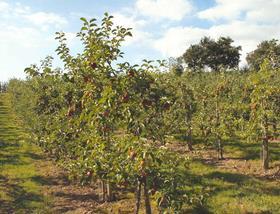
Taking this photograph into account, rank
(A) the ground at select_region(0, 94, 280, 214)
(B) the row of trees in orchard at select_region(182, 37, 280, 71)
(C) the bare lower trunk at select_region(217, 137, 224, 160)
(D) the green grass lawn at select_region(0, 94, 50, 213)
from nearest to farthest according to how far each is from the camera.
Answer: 1. (A) the ground at select_region(0, 94, 280, 214)
2. (D) the green grass lawn at select_region(0, 94, 50, 213)
3. (C) the bare lower trunk at select_region(217, 137, 224, 160)
4. (B) the row of trees in orchard at select_region(182, 37, 280, 71)

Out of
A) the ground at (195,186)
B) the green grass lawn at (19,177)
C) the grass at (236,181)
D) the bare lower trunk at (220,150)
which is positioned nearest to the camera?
the grass at (236,181)

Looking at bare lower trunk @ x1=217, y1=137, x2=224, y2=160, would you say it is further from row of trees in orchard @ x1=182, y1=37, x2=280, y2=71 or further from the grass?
Answer: row of trees in orchard @ x1=182, y1=37, x2=280, y2=71

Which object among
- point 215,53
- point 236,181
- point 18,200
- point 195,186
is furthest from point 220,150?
point 215,53

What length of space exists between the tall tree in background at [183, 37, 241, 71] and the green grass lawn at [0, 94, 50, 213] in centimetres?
4642

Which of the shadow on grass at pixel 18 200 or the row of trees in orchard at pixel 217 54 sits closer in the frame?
the shadow on grass at pixel 18 200

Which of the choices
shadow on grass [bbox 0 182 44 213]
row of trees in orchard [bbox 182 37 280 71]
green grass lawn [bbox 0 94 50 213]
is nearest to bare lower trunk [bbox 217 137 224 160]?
green grass lawn [bbox 0 94 50 213]

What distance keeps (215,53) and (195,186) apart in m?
60.7

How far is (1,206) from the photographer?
17250 millimetres

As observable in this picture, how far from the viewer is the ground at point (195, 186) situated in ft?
48.9

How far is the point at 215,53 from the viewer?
2933 inches

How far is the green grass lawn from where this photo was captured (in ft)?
56.5

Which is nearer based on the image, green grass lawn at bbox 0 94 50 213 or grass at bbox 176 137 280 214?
grass at bbox 176 137 280 214

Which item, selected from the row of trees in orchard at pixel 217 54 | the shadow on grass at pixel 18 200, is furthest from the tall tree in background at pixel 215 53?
the shadow on grass at pixel 18 200

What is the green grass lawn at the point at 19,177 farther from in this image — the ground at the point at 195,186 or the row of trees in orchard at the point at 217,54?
the row of trees in orchard at the point at 217,54
